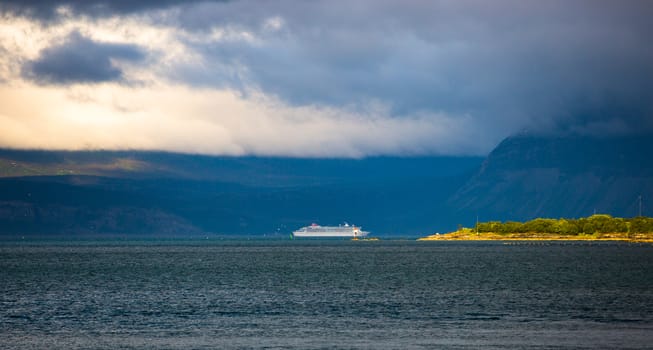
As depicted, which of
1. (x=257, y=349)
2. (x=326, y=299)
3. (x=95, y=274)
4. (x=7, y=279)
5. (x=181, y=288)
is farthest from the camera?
(x=95, y=274)

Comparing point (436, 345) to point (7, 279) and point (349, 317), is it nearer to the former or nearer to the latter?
point (349, 317)

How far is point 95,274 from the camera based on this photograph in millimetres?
173375

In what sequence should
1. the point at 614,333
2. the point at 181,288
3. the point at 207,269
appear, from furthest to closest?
1. the point at 207,269
2. the point at 181,288
3. the point at 614,333

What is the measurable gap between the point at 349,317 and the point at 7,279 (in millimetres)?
88046

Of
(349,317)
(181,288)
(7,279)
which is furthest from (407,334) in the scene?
(7,279)

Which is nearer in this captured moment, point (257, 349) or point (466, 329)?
point (257, 349)

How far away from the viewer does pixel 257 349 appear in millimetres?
70938

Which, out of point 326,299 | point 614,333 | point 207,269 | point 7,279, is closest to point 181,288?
point 326,299

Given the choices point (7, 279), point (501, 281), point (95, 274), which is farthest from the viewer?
point (95, 274)

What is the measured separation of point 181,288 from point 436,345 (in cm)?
6723

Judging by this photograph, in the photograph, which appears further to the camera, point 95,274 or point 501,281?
point 95,274

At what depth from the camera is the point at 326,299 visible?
113 metres

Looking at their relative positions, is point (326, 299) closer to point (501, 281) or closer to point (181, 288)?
point (181, 288)

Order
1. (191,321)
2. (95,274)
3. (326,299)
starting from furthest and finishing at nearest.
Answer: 1. (95,274)
2. (326,299)
3. (191,321)
